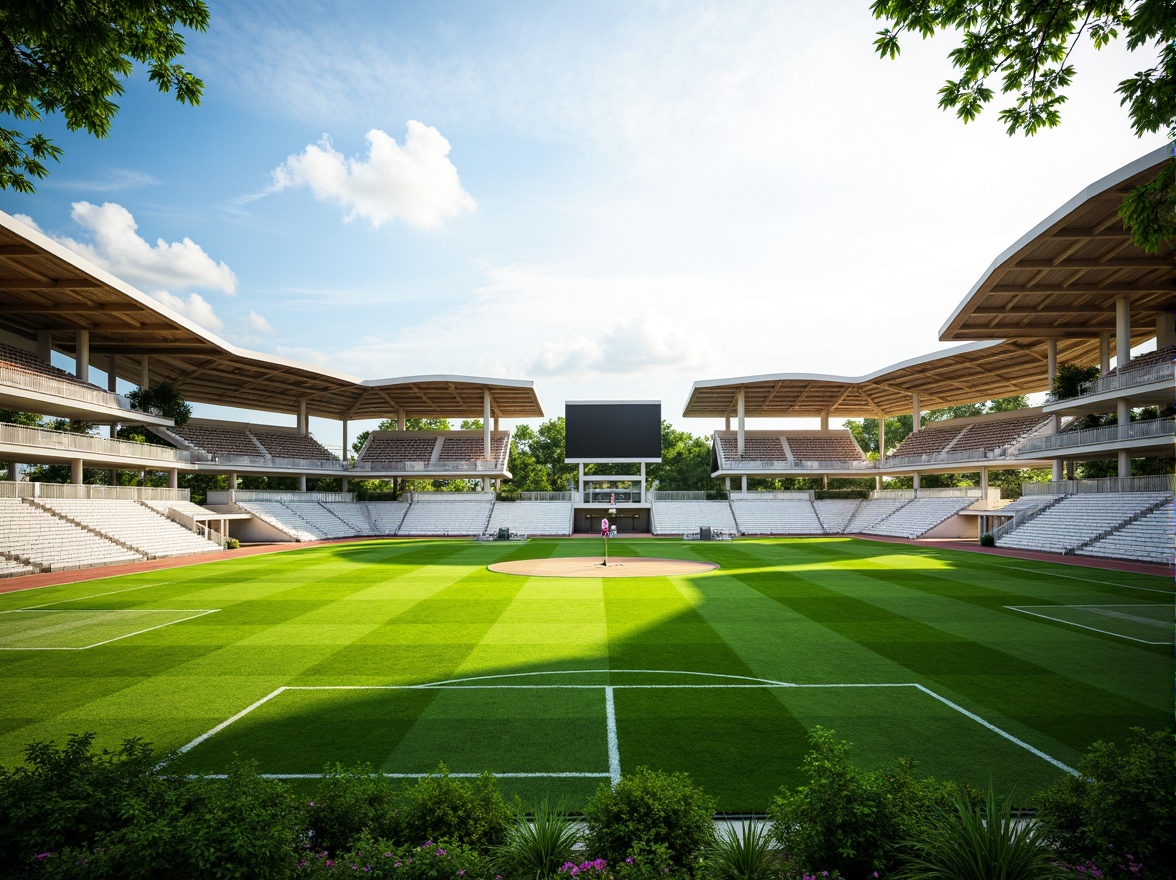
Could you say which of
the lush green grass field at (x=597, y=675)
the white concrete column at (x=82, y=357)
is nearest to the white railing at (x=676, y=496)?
the lush green grass field at (x=597, y=675)

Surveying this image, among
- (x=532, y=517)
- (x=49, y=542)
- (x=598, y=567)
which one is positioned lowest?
(x=532, y=517)

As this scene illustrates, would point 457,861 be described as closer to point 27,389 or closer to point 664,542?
point 27,389

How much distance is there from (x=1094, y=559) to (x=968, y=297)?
15547 mm

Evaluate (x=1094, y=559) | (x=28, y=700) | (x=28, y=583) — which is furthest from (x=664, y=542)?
(x=28, y=700)

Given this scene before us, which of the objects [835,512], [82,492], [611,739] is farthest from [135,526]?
[835,512]

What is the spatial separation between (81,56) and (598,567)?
24.5 metres

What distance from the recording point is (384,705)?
9875 millimetres

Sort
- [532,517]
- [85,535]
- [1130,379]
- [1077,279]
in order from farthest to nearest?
[532,517]
[1077,279]
[1130,379]
[85,535]

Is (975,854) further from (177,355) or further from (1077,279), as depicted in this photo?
(177,355)

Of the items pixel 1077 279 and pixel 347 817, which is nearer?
pixel 347 817

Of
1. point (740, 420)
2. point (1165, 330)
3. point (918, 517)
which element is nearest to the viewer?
point (1165, 330)

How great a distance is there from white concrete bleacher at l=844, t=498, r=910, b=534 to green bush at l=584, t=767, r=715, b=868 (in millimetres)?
51895

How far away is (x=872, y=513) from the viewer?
177ft

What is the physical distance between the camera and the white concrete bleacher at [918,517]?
46031mm
